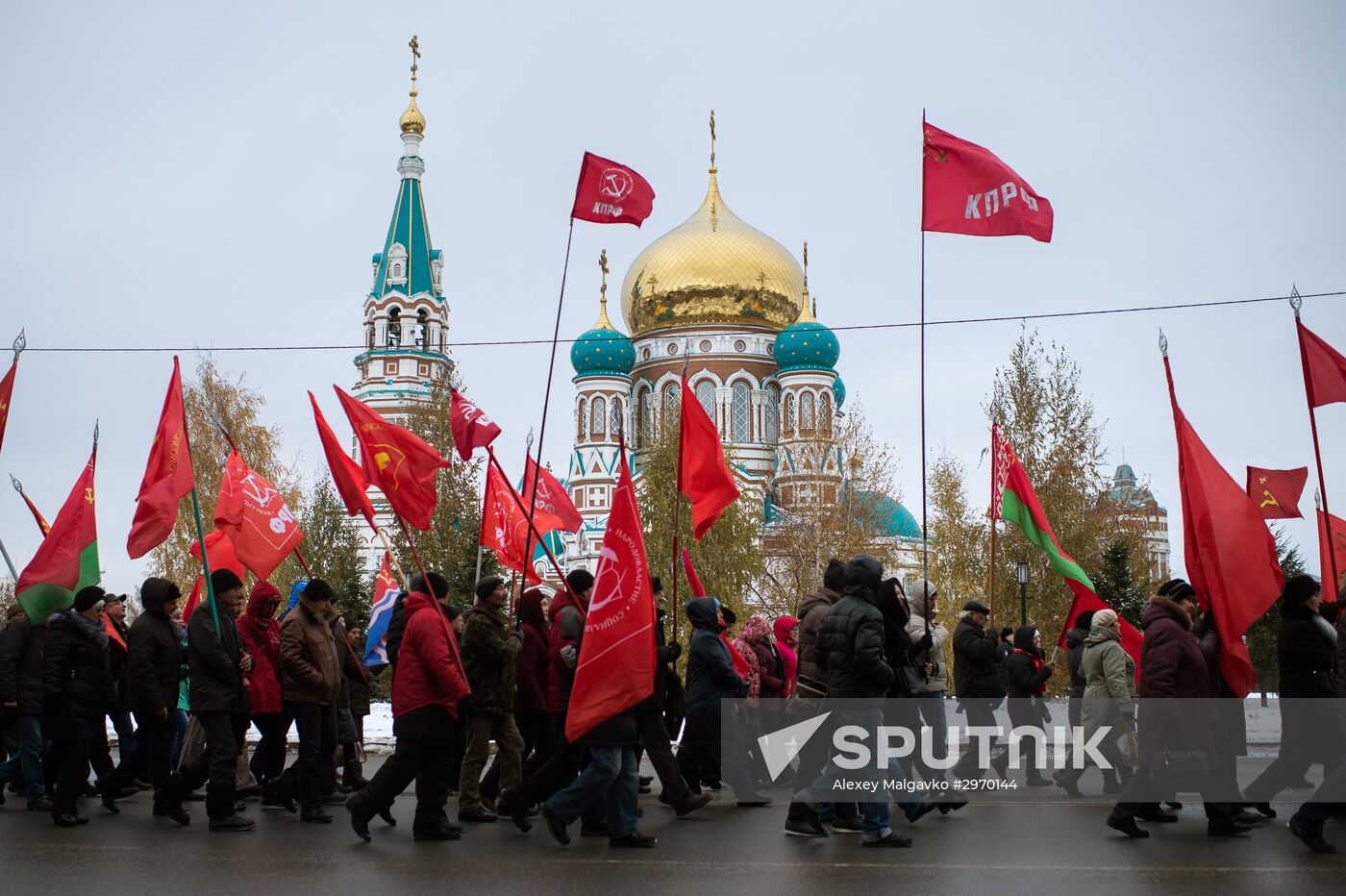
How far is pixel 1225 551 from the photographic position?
9594mm

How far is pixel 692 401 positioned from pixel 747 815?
4265 mm

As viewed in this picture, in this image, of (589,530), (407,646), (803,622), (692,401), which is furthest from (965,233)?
(589,530)

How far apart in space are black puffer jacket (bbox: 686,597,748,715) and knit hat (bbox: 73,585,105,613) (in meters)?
4.28

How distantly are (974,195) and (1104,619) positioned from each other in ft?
13.7

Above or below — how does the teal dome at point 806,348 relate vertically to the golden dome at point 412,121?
below

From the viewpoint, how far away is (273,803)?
10953 mm

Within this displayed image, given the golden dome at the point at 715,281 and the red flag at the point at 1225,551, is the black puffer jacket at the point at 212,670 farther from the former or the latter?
the golden dome at the point at 715,281

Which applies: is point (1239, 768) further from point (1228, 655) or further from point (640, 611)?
point (640, 611)

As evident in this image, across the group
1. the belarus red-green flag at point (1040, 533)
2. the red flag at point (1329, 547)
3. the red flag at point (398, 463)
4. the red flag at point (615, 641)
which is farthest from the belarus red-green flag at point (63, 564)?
the red flag at point (1329, 547)

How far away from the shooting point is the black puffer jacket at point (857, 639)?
8234 mm

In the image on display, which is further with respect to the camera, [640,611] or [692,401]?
[692,401]

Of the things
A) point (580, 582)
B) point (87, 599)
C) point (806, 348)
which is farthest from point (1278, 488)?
point (806, 348)

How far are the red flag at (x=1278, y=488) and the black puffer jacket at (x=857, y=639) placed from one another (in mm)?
8009

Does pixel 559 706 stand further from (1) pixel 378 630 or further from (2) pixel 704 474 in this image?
(1) pixel 378 630
